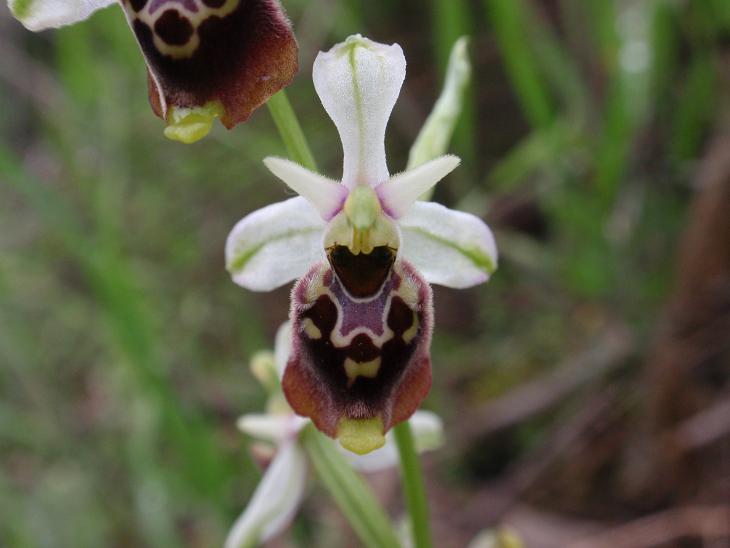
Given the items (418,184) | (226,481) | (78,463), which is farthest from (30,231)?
(418,184)

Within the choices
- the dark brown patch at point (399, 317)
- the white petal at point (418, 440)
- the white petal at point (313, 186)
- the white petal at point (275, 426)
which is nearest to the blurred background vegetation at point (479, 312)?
the white petal at point (275, 426)

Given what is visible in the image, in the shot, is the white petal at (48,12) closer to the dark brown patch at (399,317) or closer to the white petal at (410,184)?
the white petal at (410,184)

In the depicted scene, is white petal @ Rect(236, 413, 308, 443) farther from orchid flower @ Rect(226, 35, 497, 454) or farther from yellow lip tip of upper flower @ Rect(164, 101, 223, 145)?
yellow lip tip of upper flower @ Rect(164, 101, 223, 145)

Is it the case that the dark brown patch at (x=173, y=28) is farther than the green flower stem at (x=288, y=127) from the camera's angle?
No

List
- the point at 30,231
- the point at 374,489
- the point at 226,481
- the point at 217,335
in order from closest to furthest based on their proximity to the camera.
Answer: the point at 226,481 → the point at 374,489 → the point at 217,335 → the point at 30,231

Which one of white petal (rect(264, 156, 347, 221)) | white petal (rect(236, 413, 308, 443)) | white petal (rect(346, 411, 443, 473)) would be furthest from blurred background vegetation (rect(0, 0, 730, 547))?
white petal (rect(264, 156, 347, 221))

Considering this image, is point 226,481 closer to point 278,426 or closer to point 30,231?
point 278,426
